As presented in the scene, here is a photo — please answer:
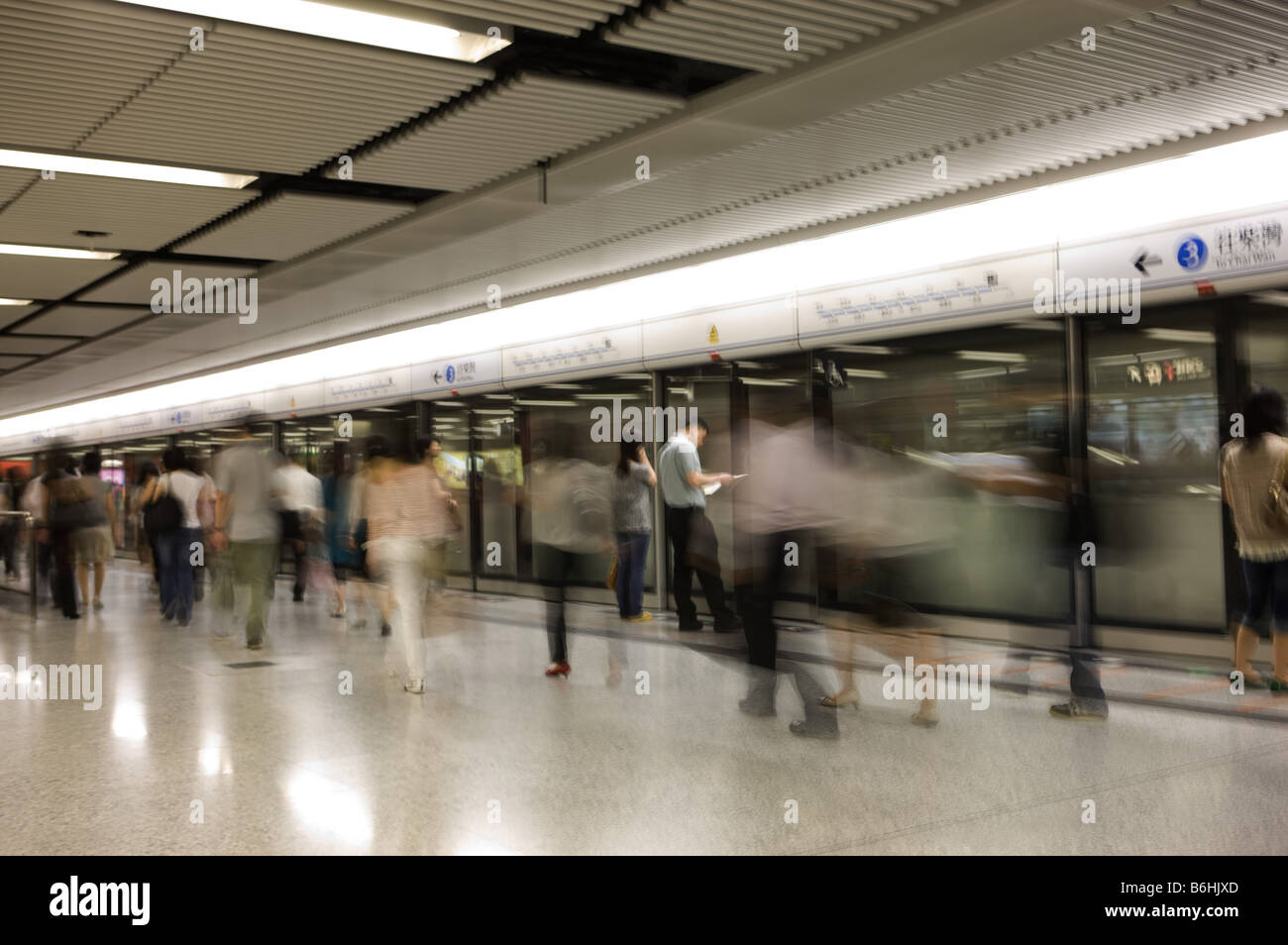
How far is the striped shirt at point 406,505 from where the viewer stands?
7.86 metres

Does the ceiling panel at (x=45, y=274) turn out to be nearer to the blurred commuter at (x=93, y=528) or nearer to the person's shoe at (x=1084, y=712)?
the blurred commuter at (x=93, y=528)

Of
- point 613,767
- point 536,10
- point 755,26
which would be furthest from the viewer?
point 613,767

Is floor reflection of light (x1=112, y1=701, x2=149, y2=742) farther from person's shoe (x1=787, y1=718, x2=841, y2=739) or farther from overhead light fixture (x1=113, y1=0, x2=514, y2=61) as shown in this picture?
overhead light fixture (x1=113, y1=0, x2=514, y2=61)

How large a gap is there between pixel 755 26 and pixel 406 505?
4.17 m

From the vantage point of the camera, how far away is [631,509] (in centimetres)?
951

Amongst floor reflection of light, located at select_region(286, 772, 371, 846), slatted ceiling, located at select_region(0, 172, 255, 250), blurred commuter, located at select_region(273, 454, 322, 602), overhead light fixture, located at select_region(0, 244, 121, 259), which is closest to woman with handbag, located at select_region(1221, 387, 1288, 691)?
floor reflection of light, located at select_region(286, 772, 371, 846)

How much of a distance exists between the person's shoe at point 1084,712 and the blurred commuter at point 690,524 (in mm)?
3123

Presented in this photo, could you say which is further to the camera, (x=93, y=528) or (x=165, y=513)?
(x=93, y=528)

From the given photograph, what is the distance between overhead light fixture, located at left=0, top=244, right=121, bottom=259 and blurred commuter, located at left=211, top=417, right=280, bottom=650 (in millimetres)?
1765

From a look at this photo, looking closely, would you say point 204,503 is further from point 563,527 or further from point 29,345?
point 563,527

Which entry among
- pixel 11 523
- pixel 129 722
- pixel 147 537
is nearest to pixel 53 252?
pixel 129 722

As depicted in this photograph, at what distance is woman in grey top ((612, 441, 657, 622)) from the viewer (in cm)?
923

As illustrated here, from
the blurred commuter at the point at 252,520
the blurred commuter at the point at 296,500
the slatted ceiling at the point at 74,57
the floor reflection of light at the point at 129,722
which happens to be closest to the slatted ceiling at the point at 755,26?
the slatted ceiling at the point at 74,57
